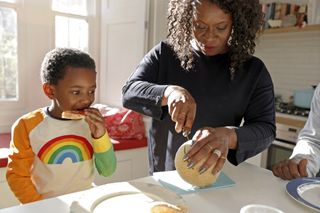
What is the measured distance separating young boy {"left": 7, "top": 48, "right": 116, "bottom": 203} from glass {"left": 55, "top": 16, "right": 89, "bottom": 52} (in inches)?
72.2

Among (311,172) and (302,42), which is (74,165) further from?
(302,42)

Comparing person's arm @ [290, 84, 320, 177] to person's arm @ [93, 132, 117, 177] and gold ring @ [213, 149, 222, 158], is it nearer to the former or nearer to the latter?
gold ring @ [213, 149, 222, 158]

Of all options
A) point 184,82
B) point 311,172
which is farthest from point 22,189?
point 311,172

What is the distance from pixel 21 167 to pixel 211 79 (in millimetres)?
731

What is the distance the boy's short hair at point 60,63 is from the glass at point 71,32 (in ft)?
5.94

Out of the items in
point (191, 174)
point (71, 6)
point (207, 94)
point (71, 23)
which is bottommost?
point (191, 174)

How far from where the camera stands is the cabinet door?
2564 millimetres

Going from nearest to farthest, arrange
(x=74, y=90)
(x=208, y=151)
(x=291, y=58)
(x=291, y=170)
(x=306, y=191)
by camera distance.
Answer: (x=208, y=151)
(x=306, y=191)
(x=291, y=170)
(x=74, y=90)
(x=291, y=58)

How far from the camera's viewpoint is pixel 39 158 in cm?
103

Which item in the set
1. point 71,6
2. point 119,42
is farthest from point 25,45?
point 119,42

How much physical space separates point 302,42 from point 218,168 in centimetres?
260

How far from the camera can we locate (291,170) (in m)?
0.91

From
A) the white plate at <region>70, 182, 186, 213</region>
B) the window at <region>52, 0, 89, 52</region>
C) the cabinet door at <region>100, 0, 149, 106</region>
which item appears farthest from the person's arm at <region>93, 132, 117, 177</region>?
the window at <region>52, 0, 89, 52</region>

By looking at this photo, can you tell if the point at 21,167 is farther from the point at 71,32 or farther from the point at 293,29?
the point at 293,29
